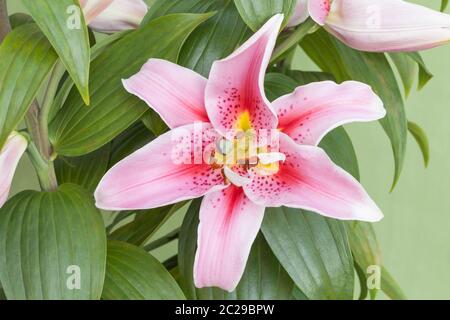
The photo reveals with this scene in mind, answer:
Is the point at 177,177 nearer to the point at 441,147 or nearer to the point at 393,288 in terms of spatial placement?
the point at 393,288

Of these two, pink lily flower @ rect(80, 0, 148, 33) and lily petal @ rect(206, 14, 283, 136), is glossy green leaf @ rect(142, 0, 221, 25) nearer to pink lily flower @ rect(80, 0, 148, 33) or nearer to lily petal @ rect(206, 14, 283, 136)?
pink lily flower @ rect(80, 0, 148, 33)

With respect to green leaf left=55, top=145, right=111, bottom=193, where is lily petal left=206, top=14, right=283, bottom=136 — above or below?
above

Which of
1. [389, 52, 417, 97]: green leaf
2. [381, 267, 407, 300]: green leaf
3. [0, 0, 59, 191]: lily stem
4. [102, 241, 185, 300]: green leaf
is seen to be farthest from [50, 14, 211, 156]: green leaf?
[381, 267, 407, 300]: green leaf

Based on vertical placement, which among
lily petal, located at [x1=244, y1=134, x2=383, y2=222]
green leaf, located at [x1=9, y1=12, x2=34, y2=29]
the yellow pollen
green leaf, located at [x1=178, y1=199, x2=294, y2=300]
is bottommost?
green leaf, located at [x1=178, y1=199, x2=294, y2=300]

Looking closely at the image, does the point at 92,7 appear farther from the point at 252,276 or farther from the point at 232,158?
the point at 252,276

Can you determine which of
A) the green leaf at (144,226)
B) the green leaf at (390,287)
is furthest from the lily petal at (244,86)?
the green leaf at (390,287)

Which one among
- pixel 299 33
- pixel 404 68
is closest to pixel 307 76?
pixel 404 68
